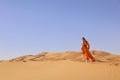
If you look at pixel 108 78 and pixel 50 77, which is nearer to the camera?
pixel 108 78

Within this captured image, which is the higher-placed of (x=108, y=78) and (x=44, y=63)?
(x=44, y=63)

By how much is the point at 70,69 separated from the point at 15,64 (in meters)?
3.91

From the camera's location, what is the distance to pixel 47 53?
95.6 ft

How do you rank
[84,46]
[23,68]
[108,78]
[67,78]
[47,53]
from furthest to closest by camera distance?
[47,53]
[84,46]
[23,68]
[67,78]
[108,78]

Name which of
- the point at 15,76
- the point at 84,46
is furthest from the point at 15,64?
the point at 84,46

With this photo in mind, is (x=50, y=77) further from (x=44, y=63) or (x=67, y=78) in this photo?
(x=44, y=63)

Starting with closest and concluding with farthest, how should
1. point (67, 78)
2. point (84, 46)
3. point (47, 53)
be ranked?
point (67, 78) → point (84, 46) → point (47, 53)

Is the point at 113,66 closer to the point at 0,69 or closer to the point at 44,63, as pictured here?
the point at 44,63

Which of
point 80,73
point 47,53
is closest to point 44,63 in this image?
point 80,73

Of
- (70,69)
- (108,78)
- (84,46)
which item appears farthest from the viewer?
(84,46)

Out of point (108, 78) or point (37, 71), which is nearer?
point (108, 78)

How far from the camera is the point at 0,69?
1580cm

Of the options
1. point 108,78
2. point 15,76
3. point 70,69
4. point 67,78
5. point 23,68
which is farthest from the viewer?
point 23,68

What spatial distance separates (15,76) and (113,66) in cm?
447
